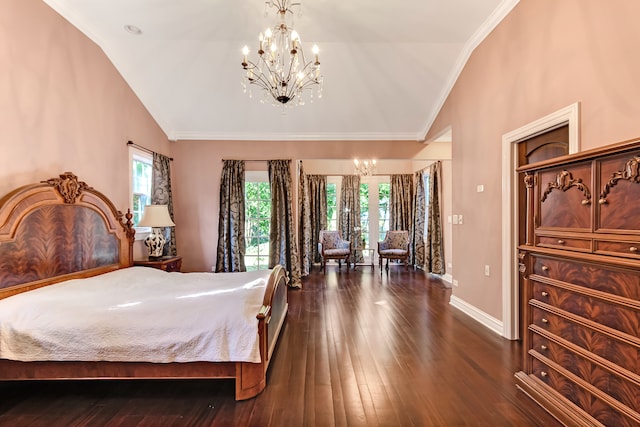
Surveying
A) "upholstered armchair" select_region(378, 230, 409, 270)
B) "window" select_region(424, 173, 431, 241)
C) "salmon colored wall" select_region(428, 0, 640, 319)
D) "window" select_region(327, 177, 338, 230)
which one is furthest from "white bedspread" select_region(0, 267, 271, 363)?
"window" select_region(327, 177, 338, 230)

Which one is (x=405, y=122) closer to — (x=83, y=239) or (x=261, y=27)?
(x=261, y=27)

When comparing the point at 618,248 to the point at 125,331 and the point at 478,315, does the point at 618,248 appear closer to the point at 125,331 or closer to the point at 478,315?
the point at 478,315

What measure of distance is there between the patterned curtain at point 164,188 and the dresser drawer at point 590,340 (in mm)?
4906

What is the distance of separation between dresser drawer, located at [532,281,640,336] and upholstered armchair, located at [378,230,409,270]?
479 centimetres

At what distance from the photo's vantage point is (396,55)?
3.92m

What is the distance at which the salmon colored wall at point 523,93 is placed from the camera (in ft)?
6.53

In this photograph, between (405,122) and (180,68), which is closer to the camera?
(180,68)

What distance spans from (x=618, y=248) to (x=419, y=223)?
5.92m

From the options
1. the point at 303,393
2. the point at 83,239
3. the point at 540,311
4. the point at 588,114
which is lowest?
the point at 303,393

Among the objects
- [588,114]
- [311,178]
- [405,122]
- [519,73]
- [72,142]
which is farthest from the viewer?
[311,178]

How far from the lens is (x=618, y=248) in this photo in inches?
59.8

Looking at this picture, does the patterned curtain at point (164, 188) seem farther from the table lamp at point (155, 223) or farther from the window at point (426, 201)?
the window at point (426, 201)

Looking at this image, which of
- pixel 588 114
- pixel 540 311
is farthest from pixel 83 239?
pixel 588 114

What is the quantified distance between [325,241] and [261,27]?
4.75 m
